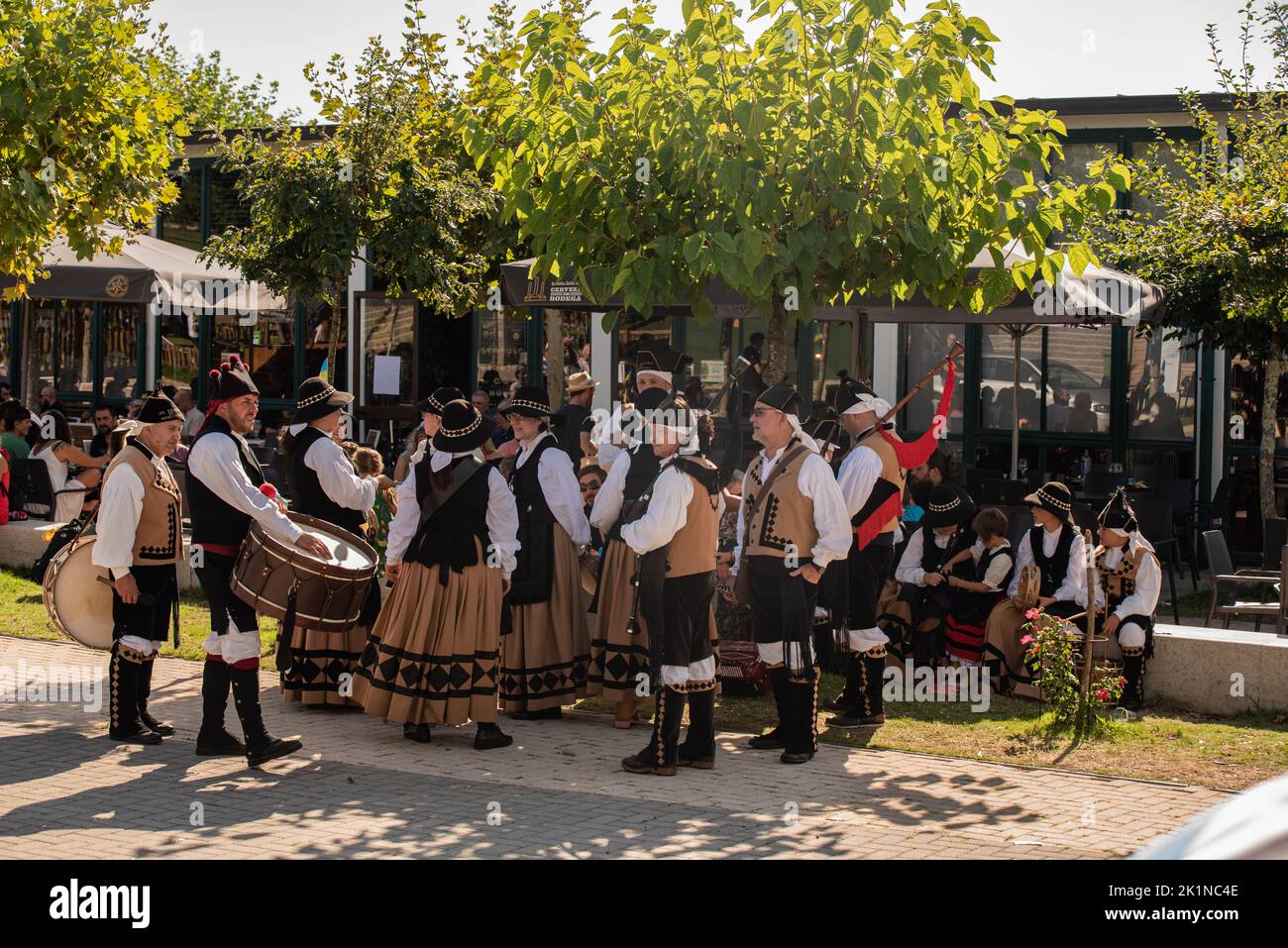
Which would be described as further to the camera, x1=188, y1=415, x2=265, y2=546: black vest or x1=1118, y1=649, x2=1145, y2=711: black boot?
x1=1118, y1=649, x2=1145, y2=711: black boot

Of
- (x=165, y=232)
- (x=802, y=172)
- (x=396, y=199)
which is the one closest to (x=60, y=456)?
(x=396, y=199)

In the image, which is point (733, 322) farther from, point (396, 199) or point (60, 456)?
point (60, 456)

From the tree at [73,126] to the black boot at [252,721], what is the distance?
648cm

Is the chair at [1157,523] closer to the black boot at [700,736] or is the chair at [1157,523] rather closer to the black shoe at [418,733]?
the black boot at [700,736]

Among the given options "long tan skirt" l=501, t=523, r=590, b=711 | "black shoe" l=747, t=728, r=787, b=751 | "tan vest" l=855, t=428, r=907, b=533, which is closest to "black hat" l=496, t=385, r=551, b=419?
"long tan skirt" l=501, t=523, r=590, b=711

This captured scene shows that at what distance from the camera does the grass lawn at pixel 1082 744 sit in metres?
7.89

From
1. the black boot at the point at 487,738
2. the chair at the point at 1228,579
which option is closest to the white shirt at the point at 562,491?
the black boot at the point at 487,738

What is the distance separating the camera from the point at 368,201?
14.9 meters

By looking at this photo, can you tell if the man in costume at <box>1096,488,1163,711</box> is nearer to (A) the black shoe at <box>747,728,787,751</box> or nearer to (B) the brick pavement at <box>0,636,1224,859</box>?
(B) the brick pavement at <box>0,636,1224,859</box>

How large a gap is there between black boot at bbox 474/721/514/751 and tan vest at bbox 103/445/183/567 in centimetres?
187

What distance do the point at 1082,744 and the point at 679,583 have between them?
248 centimetres

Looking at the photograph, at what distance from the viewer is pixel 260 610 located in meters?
7.82

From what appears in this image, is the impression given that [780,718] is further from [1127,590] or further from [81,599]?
[81,599]

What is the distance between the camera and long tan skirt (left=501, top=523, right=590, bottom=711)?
8.90 meters
